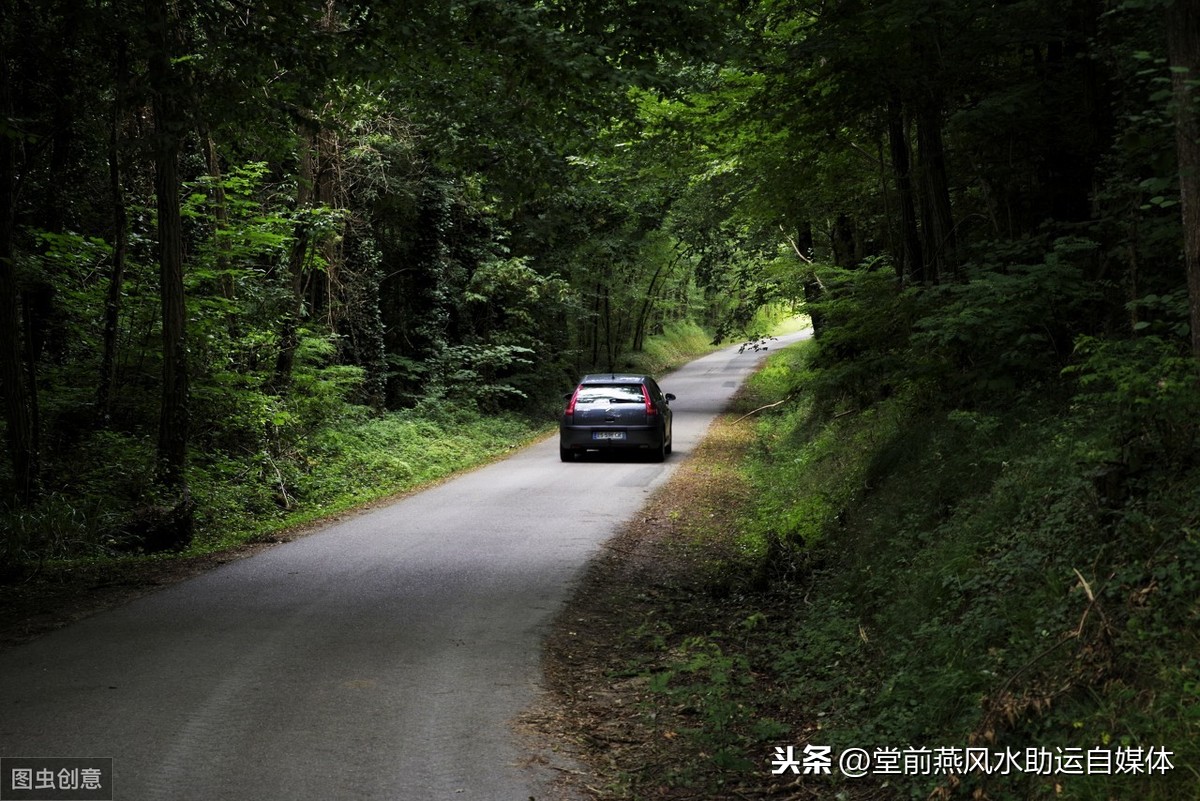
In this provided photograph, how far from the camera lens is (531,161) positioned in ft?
36.0

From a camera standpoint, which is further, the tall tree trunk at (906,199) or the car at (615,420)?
the car at (615,420)

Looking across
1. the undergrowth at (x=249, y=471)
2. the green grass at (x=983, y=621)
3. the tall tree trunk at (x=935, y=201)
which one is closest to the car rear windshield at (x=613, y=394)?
the undergrowth at (x=249, y=471)

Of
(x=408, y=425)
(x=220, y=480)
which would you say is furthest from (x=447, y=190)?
(x=220, y=480)

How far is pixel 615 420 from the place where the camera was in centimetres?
1966

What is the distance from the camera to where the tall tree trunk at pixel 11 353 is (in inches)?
458

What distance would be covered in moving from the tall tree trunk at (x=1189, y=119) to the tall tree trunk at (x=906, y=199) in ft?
21.8

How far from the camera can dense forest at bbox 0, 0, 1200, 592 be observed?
7.86 m

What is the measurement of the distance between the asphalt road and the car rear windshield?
325 inches

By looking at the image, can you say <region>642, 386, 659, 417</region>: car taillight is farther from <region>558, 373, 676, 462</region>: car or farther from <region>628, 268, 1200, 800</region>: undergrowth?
<region>628, 268, 1200, 800</region>: undergrowth

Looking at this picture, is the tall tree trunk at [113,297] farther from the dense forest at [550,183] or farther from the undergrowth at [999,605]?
the undergrowth at [999,605]

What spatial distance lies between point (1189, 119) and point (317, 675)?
6370mm

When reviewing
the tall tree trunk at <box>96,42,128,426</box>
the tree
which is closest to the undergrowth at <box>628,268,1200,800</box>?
the tree

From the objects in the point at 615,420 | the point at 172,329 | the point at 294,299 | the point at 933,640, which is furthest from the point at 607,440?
the point at 933,640

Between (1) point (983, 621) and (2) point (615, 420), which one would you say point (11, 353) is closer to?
(2) point (615, 420)
